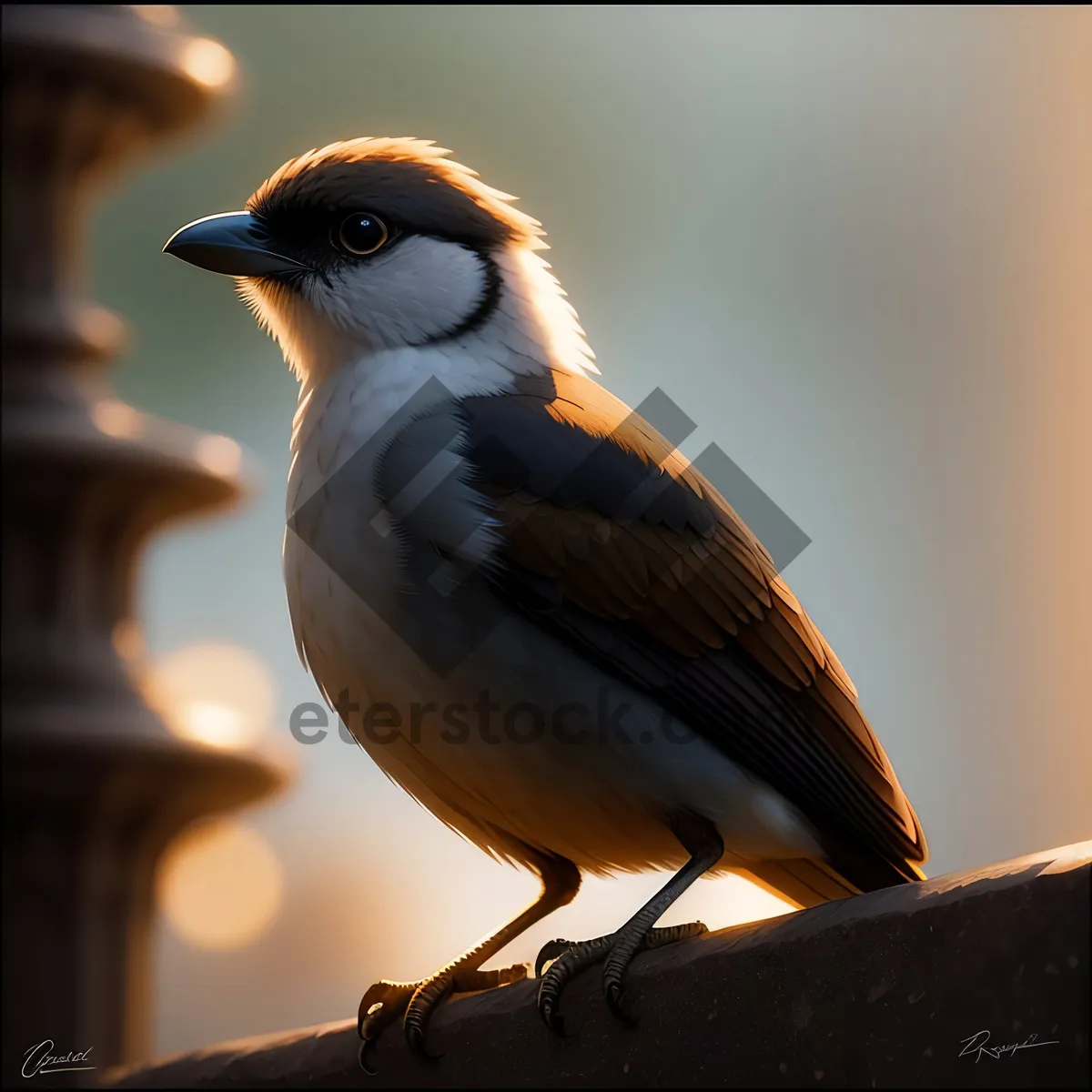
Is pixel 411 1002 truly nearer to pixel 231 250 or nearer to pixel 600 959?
pixel 600 959

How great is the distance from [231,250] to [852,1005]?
1759 millimetres

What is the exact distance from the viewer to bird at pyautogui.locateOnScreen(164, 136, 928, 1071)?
2.04 metres

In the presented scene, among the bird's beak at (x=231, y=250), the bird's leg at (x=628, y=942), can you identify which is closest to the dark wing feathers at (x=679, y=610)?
the bird's leg at (x=628, y=942)

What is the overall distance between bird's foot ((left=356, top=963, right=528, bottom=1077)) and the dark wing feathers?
0.54 meters

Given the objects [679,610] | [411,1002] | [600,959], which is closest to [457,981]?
[411,1002]

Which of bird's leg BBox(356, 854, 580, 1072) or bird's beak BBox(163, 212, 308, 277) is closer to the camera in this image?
bird's leg BBox(356, 854, 580, 1072)

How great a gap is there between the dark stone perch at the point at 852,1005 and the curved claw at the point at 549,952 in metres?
0.07

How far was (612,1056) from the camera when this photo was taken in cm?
171
